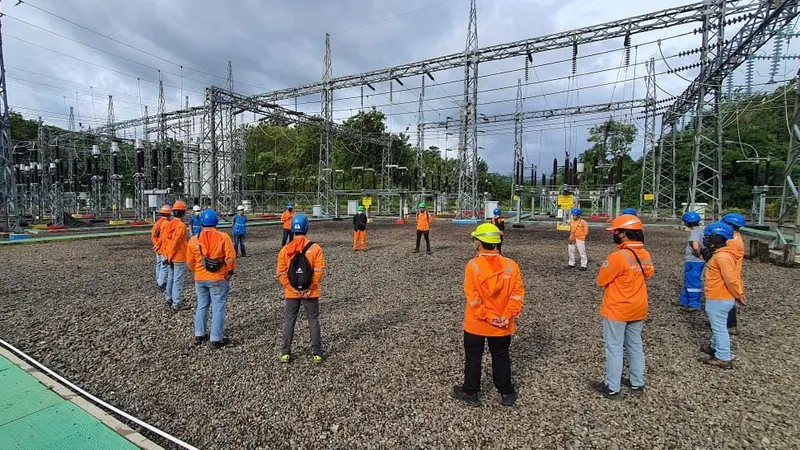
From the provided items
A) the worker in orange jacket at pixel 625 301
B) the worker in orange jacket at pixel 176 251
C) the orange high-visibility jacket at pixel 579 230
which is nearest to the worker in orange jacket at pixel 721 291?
the worker in orange jacket at pixel 625 301

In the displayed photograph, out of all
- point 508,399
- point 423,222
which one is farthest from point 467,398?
point 423,222

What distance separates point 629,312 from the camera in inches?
132

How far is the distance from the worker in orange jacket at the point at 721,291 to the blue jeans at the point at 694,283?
7.22 ft

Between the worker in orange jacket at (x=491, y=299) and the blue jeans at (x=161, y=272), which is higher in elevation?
the worker in orange jacket at (x=491, y=299)

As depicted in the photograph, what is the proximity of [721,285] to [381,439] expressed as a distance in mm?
3947

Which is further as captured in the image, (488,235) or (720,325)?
(720,325)

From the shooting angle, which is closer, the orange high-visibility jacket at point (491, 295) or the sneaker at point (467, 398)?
the orange high-visibility jacket at point (491, 295)

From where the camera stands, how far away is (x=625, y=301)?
336cm

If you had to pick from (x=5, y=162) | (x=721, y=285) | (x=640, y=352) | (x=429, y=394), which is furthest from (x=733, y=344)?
(x=5, y=162)

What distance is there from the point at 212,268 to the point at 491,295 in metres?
3.31

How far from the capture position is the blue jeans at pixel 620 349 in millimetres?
3426

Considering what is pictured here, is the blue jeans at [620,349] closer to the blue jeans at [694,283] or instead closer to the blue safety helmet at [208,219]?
the blue jeans at [694,283]

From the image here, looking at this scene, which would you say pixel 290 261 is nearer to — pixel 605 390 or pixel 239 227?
pixel 605 390

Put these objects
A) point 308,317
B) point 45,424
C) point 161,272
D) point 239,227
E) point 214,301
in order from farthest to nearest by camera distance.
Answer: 1. point 239,227
2. point 161,272
3. point 214,301
4. point 308,317
5. point 45,424
